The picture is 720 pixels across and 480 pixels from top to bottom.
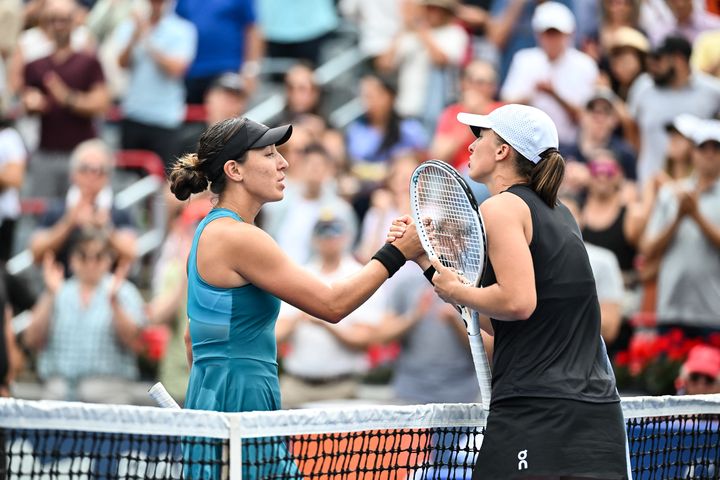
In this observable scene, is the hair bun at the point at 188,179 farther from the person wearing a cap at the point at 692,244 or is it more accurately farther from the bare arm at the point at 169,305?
the person wearing a cap at the point at 692,244

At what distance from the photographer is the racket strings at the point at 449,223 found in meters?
4.64

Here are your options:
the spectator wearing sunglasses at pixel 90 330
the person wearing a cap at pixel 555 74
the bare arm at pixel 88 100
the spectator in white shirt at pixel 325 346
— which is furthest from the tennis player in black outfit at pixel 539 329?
the bare arm at pixel 88 100

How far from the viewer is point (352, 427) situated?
492 cm

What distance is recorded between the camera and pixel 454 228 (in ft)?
15.9

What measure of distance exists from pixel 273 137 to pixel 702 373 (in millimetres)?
4093

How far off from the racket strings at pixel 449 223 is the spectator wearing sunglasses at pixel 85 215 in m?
5.91

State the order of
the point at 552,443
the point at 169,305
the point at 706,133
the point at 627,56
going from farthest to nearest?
the point at 627,56 < the point at 169,305 < the point at 706,133 < the point at 552,443

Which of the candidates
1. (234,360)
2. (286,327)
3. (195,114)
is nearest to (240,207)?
(234,360)

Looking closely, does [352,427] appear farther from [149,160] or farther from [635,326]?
[149,160]

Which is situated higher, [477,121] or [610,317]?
[477,121]

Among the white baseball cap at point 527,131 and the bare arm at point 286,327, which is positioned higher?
the white baseball cap at point 527,131

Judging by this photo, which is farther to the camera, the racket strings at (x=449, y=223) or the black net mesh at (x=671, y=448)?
the black net mesh at (x=671, y=448)

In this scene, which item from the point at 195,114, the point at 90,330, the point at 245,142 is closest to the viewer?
the point at 245,142

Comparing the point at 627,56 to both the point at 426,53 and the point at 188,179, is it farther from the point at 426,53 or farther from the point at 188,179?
the point at 188,179
